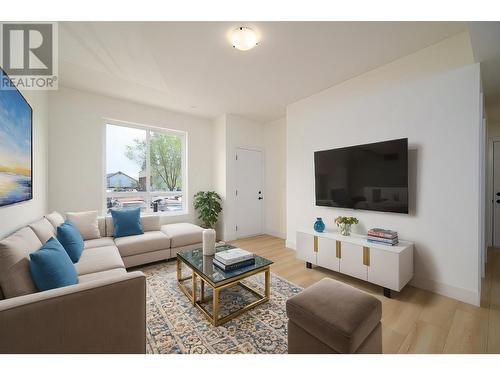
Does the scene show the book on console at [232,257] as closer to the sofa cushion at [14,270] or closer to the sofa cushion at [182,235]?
the sofa cushion at [14,270]

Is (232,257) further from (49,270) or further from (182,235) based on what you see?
(182,235)

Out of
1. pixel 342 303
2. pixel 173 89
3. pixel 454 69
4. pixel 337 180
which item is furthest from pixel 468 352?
pixel 173 89

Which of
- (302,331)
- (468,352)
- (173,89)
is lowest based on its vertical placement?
(468,352)

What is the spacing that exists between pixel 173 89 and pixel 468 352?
13.3 ft

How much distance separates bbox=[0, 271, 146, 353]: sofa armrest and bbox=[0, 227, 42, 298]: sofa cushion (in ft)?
0.79

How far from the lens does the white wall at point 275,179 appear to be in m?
4.31

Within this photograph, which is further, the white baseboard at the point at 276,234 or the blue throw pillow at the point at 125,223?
the white baseboard at the point at 276,234

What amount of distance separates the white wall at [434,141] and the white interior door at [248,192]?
2.16 meters

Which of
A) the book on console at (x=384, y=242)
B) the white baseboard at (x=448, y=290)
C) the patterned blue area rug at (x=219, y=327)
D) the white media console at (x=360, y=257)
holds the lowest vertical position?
the patterned blue area rug at (x=219, y=327)

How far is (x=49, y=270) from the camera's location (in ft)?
3.95

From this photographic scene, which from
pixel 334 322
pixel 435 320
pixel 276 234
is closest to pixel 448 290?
pixel 435 320

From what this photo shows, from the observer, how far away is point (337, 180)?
9.09 ft

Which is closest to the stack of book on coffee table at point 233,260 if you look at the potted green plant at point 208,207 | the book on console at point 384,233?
the book on console at point 384,233
